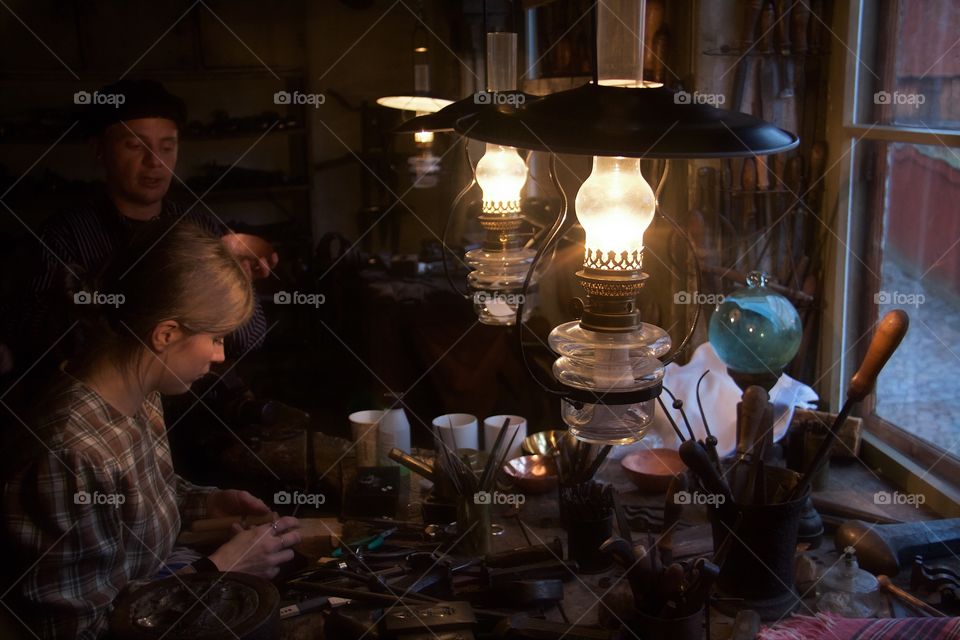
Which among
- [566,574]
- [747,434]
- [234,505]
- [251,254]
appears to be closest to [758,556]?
[747,434]

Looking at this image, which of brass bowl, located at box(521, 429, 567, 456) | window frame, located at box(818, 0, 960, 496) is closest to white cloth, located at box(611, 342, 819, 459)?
brass bowl, located at box(521, 429, 567, 456)

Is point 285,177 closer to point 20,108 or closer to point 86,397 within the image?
point 20,108

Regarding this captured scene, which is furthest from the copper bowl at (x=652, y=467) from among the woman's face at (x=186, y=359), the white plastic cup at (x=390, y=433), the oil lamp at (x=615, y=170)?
the woman's face at (x=186, y=359)

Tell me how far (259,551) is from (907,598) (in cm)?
137

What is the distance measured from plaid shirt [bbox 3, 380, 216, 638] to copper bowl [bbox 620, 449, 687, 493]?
48.6 inches

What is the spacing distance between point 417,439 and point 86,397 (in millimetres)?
2902

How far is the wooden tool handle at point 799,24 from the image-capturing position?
2.90 metres

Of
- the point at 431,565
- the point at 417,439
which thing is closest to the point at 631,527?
the point at 431,565

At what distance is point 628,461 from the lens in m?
2.46

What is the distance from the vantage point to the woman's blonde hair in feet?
5.97

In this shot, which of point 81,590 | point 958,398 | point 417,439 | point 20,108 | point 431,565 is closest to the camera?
point 81,590

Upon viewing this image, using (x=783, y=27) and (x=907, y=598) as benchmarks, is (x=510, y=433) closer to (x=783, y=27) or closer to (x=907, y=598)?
(x=907, y=598)

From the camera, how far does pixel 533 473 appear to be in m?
2.39

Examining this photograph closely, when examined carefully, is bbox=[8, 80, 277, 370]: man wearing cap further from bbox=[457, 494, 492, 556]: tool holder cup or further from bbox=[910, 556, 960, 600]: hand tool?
bbox=[910, 556, 960, 600]: hand tool
